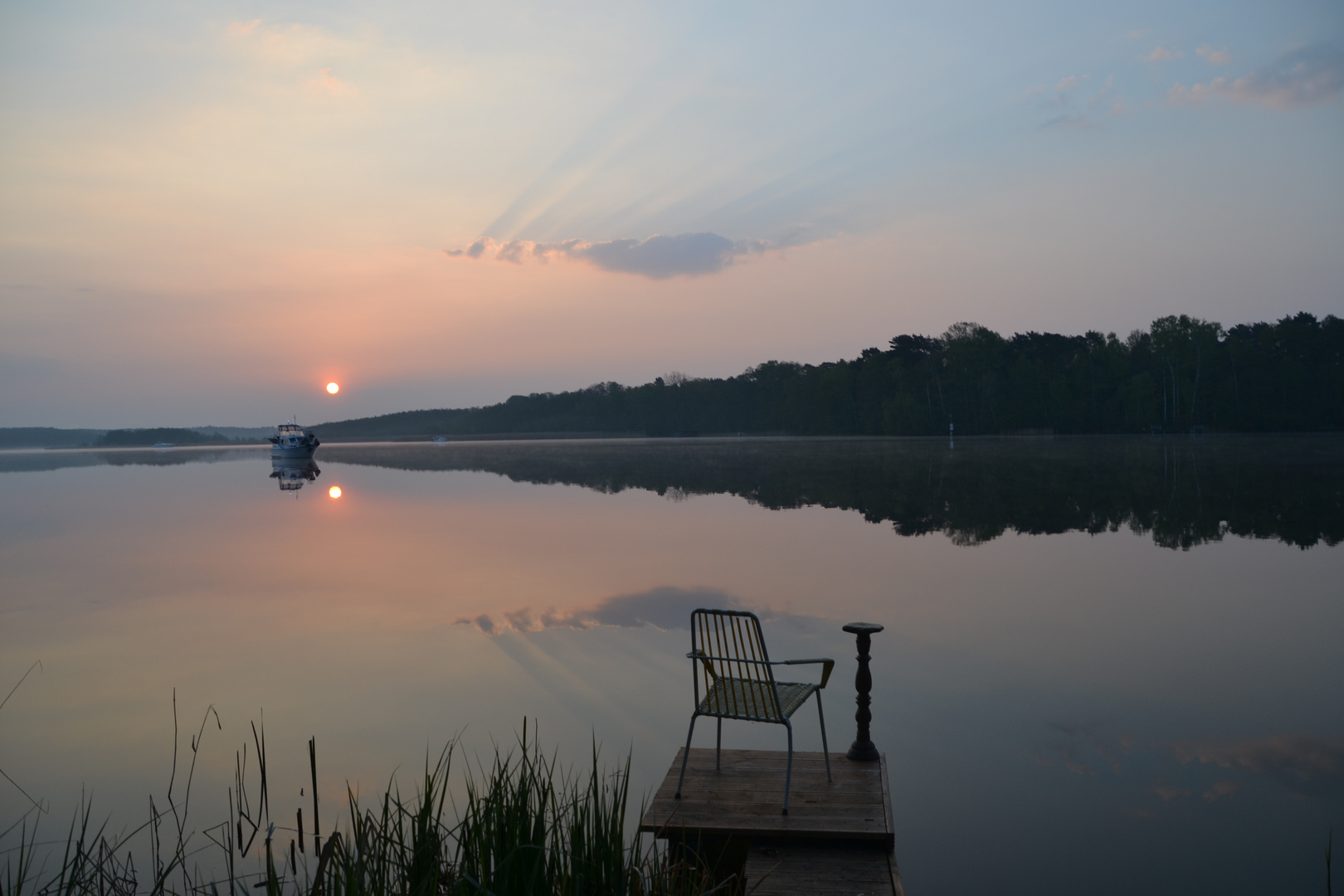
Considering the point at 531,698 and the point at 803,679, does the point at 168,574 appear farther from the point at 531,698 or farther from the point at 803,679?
the point at 803,679

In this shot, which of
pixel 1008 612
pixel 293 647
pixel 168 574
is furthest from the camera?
pixel 168 574

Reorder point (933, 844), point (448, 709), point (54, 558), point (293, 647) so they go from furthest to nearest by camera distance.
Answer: point (54, 558), point (293, 647), point (448, 709), point (933, 844)

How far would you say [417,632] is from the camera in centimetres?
990

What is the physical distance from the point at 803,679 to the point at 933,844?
305cm

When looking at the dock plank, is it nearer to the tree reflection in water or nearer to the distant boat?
the tree reflection in water

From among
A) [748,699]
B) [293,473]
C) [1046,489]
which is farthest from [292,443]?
[748,699]

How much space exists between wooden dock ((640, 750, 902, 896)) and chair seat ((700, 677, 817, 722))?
510 mm

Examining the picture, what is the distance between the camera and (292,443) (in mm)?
65312

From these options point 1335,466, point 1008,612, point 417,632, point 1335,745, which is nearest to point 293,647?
point 417,632

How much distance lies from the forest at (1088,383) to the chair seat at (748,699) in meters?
99.4

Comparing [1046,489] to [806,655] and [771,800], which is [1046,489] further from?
[771,800]

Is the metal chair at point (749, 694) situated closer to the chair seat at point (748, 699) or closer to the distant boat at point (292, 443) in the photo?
the chair seat at point (748, 699)

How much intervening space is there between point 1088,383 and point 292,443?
272 ft

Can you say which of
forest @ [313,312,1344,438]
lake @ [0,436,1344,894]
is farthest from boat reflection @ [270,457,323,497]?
forest @ [313,312,1344,438]
